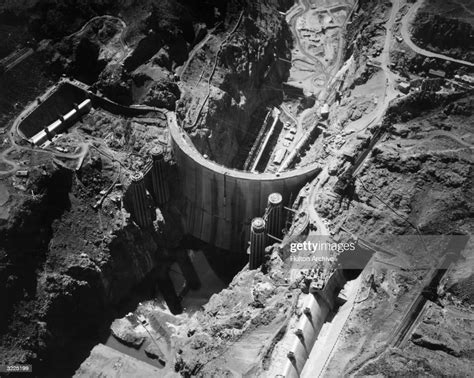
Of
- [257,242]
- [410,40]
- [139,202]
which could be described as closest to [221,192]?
[257,242]

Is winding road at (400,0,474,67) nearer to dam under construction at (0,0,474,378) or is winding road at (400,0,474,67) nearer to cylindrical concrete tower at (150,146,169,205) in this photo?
dam under construction at (0,0,474,378)

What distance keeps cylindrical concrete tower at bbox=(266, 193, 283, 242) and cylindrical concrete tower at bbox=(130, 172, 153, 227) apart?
16.2m

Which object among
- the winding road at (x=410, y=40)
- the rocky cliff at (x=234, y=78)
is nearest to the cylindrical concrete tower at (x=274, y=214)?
the rocky cliff at (x=234, y=78)

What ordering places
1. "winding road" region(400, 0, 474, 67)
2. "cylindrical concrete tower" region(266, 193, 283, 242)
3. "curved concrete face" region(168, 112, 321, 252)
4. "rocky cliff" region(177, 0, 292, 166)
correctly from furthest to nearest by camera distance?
1. "winding road" region(400, 0, 474, 67)
2. "rocky cliff" region(177, 0, 292, 166)
3. "curved concrete face" region(168, 112, 321, 252)
4. "cylindrical concrete tower" region(266, 193, 283, 242)

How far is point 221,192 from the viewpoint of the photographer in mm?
79375

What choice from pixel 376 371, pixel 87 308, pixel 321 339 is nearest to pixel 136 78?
pixel 87 308

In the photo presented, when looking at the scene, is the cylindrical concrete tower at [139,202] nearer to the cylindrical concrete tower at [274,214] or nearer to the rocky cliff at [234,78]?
the rocky cliff at [234,78]

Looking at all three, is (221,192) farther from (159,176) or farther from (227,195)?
(159,176)

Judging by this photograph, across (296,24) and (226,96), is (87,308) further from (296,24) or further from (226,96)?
(296,24)

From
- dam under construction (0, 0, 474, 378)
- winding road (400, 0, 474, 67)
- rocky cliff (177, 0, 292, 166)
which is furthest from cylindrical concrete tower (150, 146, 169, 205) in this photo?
winding road (400, 0, 474, 67)

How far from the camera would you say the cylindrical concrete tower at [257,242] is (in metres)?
73.2

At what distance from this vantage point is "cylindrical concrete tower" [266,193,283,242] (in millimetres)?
74375

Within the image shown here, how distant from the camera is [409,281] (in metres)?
65.8

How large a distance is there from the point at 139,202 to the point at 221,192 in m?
11.2
